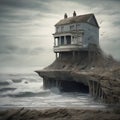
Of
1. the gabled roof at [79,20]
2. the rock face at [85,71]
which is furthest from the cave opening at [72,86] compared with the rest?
the gabled roof at [79,20]

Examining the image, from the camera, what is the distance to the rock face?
2675 cm

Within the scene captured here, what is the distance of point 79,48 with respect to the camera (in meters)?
36.7

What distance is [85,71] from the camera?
Result: 31.8 meters

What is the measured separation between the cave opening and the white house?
4.79m

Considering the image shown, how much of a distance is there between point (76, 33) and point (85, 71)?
8085 mm

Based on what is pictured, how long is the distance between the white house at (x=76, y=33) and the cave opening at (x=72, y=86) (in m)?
4.79

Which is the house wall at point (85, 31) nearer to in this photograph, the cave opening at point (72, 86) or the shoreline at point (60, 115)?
the cave opening at point (72, 86)

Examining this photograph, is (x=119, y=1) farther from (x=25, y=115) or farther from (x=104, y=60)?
(x=25, y=115)

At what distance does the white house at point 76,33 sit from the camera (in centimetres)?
3753

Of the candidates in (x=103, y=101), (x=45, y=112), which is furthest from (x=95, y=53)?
(x=45, y=112)

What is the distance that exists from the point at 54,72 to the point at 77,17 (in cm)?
992

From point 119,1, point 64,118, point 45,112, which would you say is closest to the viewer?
point 64,118

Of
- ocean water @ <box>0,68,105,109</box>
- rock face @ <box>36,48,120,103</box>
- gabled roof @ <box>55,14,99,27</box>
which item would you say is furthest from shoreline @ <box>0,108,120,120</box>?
Result: gabled roof @ <box>55,14,99,27</box>

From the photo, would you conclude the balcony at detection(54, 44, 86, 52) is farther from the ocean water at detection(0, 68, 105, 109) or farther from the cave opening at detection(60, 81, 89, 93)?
the ocean water at detection(0, 68, 105, 109)
